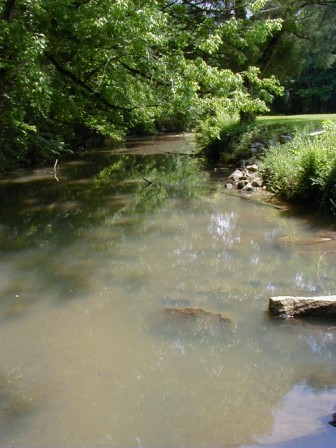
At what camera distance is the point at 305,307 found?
5.49 metres

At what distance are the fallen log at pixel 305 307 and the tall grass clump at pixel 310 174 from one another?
13.4 feet

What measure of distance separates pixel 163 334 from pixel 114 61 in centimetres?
943

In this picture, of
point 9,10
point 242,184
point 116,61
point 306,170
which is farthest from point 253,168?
point 9,10

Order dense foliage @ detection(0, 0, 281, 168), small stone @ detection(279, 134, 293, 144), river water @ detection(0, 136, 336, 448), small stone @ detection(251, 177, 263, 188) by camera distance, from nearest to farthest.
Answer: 1. river water @ detection(0, 136, 336, 448)
2. dense foliage @ detection(0, 0, 281, 168)
3. small stone @ detection(251, 177, 263, 188)
4. small stone @ detection(279, 134, 293, 144)

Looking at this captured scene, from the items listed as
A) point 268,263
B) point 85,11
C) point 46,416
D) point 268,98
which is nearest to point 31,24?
point 85,11

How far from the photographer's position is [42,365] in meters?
4.79

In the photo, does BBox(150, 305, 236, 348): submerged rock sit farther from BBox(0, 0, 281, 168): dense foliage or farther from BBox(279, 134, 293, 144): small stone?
BBox(279, 134, 293, 144): small stone

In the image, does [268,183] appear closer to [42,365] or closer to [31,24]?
[31,24]

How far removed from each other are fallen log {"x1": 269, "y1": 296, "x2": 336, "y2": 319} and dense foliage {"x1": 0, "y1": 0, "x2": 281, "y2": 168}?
6.68 metres

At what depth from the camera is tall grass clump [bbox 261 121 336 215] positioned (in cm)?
988

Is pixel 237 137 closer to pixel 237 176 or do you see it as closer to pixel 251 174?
pixel 237 176

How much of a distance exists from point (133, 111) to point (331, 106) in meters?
36.1

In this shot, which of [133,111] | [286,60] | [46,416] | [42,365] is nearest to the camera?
[46,416]

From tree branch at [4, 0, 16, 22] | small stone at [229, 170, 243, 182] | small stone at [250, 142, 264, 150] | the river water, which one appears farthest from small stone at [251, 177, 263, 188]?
tree branch at [4, 0, 16, 22]
